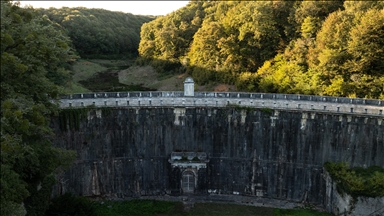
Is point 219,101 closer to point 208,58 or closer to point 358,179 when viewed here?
point 358,179

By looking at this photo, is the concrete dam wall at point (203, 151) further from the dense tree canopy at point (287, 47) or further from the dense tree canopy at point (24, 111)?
the dense tree canopy at point (287, 47)

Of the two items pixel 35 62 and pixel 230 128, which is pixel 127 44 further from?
pixel 35 62

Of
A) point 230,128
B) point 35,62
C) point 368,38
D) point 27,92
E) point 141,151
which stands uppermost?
point 368,38

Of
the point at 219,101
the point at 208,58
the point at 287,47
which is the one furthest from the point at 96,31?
the point at 219,101

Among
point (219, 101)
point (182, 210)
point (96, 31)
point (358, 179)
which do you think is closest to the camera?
point (358, 179)

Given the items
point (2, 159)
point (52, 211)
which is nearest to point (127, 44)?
point (52, 211)

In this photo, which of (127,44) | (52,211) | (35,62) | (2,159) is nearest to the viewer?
(2,159)

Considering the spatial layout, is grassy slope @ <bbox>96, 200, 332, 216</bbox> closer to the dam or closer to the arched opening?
the dam

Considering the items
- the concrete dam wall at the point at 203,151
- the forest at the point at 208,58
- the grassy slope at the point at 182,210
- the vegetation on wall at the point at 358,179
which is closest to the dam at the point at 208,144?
the concrete dam wall at the point at 203,151
